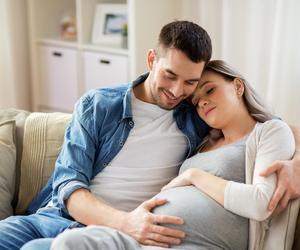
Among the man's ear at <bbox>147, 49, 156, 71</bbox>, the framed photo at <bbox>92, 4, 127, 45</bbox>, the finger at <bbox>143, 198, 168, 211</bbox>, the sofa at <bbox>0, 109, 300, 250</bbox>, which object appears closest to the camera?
the finger at <bbox>143, 198, 168, 211</bbox>

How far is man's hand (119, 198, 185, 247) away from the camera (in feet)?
4.68

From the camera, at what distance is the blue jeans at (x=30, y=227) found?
154 centimetres

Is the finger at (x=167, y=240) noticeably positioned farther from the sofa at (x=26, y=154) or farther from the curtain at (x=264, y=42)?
the curtain at (x=264, y=42)

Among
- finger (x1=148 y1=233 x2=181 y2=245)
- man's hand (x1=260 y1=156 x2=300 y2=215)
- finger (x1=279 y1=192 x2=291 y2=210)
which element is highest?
man's hand (x1=260 y1=156 x2=300 y2=215)

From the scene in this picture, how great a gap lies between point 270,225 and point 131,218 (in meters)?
0.43

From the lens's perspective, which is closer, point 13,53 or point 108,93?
point 108,93

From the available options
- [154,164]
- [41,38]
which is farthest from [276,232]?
[41,38]

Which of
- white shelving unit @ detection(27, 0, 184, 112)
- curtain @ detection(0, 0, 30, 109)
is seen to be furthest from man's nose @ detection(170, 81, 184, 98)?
curtain @ detection(0, 0, 30, 109)

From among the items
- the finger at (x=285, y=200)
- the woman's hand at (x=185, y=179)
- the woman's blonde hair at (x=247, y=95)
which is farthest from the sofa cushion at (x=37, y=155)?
the finger at (x=285, y=200)

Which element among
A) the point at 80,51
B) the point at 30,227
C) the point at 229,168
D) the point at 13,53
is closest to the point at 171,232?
the point at 229,168

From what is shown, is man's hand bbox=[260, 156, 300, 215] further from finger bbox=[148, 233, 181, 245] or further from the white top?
the white top

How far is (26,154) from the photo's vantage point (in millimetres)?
1915

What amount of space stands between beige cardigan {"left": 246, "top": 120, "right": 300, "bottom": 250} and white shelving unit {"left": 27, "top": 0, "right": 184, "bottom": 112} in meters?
1.48

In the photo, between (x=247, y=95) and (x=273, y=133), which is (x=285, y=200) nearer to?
(x=273, y=133)
